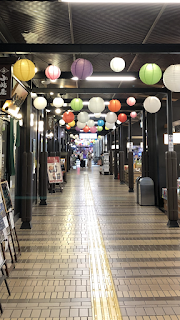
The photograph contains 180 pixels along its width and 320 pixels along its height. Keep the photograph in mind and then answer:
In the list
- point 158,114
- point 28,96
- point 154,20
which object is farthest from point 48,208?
point 154,20

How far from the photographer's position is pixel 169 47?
4.26 metres

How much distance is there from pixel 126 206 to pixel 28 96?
4.41 metres

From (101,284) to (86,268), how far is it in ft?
1.63

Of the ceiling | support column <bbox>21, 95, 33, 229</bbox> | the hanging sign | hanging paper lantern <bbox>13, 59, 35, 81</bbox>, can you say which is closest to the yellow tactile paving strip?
support column <bbox>21, 95, 33, 229</bbox>

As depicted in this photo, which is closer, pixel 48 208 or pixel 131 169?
pixel 48 208

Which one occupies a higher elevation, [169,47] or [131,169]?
[169,47]

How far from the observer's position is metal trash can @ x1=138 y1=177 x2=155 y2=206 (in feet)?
26.2

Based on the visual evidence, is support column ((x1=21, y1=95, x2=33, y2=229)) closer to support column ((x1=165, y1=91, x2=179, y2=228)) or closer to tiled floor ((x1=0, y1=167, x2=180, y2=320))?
tiled floor ((x1=0, y1=167, x2=180, y2=320))

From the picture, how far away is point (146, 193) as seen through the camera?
314 inches

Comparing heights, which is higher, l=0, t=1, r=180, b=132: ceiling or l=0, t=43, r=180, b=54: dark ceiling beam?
l=0, t=1, r=180, b=132: ceiling

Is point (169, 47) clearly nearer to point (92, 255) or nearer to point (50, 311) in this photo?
point (92, 255)

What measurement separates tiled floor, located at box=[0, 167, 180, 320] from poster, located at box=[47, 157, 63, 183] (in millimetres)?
3741

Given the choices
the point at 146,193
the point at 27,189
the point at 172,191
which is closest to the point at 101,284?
the point at 27,189

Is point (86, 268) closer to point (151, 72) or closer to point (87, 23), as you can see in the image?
point (151, 72)
